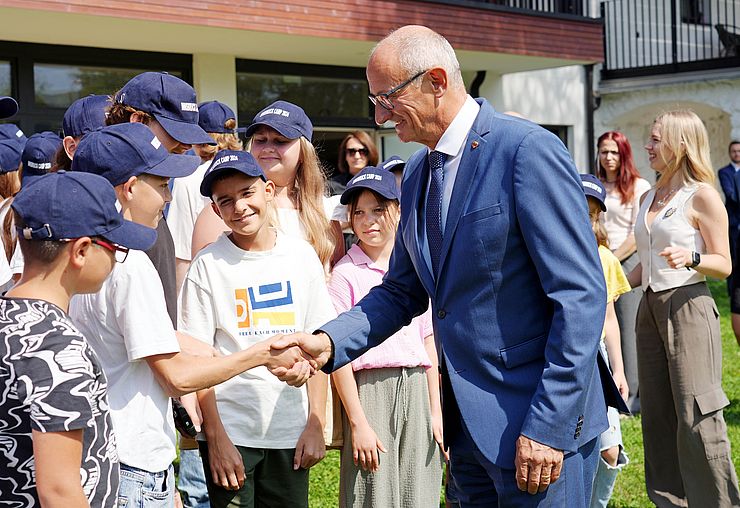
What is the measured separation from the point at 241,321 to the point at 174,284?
38cm

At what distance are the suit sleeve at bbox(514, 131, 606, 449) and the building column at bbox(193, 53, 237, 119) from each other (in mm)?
10739

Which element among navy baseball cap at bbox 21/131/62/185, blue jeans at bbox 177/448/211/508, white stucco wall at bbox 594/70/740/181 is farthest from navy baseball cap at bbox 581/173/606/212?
white stucco wall at bbox 594/70/740/181

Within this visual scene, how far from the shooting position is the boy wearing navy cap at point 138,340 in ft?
9.63

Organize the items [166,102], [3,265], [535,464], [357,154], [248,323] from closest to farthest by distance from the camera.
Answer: [535,464] < [248,323] < [166,102] < [3,265] < [357,154]

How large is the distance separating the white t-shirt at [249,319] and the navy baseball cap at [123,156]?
59 cm

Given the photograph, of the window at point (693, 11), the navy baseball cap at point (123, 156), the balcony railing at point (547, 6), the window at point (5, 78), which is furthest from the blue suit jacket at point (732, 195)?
the navy baseball cap at point (123, 156)

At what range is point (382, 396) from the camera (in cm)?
439

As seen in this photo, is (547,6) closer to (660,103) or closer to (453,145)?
(660,103)

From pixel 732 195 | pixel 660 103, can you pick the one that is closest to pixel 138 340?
pixel 732 195

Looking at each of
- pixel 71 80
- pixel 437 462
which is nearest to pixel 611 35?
pixel 71 80

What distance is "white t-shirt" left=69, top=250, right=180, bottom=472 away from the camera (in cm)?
292

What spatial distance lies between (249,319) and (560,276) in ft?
4.51

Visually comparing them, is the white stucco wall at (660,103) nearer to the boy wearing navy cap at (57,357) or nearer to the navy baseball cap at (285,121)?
the navy baseball cap at (285,121)

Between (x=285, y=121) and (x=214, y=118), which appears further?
(x=214, y=118)
